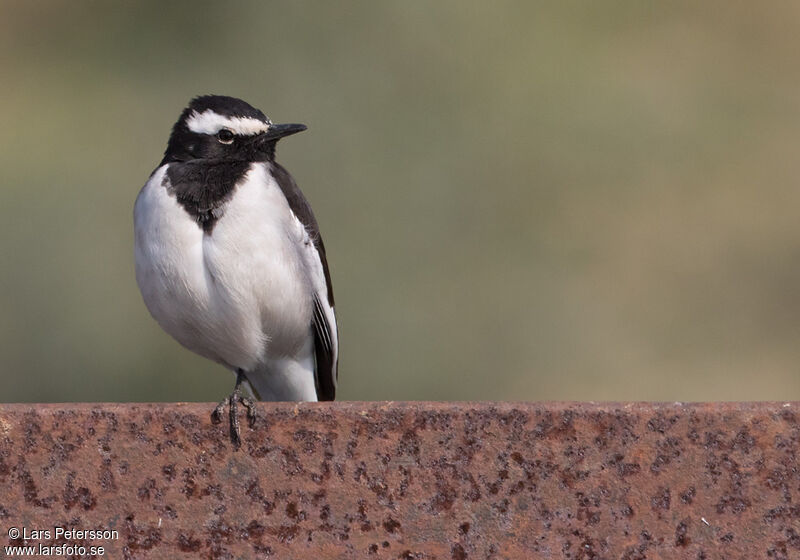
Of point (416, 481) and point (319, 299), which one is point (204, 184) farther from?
point (416, 481)

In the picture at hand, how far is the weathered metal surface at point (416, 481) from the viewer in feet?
6.95

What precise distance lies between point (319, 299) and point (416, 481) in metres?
2.19

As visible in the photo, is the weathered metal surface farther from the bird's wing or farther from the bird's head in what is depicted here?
the bird's head

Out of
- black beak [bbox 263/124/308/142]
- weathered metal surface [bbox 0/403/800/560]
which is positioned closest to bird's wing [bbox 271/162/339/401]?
black beak [bbox 263/124/308/142]

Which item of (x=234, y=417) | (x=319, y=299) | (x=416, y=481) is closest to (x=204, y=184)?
(x=319, y=299)

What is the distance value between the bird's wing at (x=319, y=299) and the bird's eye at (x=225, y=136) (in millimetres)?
189

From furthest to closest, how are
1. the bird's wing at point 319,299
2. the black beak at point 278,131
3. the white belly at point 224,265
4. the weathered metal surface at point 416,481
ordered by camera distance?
the black beak at point 278,131, the bird's wing at point 319,299, the white belly at point 224,265, the weathered metal surface at point 416,481

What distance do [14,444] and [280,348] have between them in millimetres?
2281

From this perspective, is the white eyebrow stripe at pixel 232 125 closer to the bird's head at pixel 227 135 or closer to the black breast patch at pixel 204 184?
the bird's head at pixel 227 135

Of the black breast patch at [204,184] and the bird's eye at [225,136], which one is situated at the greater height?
the bird's eye at [225,136]

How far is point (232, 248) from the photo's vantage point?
12.5 ft

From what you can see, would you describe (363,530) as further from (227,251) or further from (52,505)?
(227,251)

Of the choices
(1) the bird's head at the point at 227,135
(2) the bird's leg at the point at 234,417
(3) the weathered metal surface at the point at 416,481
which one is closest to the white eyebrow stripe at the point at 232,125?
(1) the bird's head at the point at 227,135

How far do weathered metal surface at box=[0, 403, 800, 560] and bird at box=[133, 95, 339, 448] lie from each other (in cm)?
138
